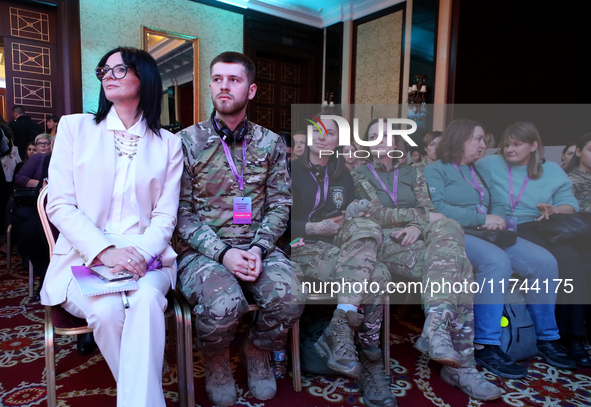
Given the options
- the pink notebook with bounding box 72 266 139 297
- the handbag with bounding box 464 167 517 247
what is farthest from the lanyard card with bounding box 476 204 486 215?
the pink notebook with bounding box 72 266 139 297

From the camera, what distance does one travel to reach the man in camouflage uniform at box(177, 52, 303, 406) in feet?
4.74

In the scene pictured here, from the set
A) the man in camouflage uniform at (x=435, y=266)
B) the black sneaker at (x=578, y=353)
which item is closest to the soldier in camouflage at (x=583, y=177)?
the black sneaker at (x=578, y=353)

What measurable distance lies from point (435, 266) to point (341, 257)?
0.43m

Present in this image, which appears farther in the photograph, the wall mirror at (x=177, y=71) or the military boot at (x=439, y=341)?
the wall mirror at (x=177, y=71)

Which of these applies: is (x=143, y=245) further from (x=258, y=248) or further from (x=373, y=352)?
(x=373, y=352)

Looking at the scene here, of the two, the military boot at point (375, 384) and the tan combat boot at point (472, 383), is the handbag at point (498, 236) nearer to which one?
the tan combat boot at point (472, 383)

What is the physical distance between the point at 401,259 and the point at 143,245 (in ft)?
3.98

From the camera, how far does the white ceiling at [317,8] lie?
19.7 feet

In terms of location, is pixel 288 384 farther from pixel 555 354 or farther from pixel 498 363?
pixel 555 354

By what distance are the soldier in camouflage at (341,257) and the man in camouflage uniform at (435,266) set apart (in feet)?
0.60

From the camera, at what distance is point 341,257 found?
1.71 m

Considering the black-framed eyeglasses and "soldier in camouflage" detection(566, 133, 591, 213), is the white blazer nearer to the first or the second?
the black-framed eyeglasses

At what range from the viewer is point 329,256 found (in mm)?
1817

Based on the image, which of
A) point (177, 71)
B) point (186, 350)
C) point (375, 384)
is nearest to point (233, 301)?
point (186, 350)
